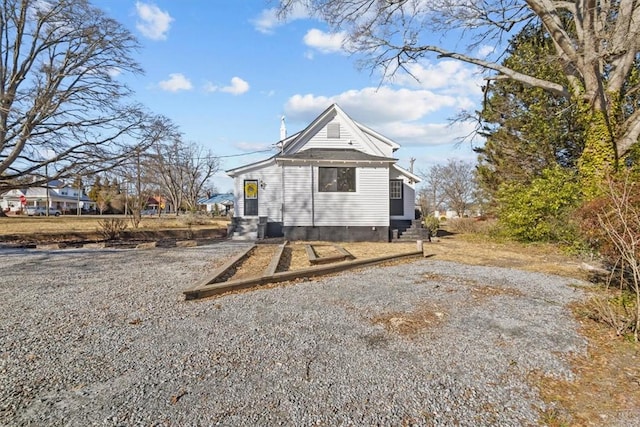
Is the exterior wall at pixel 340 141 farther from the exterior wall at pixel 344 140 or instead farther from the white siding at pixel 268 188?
the white siding at pixel 268 188

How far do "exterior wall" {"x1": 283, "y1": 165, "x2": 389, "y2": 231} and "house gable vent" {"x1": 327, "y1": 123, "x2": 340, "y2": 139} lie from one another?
2.14m

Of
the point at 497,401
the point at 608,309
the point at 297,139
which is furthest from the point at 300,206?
the point at 497,401

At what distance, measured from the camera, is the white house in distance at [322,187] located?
14195mm

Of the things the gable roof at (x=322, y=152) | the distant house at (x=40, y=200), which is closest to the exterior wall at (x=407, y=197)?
the gable roof at (x=322, y=152)

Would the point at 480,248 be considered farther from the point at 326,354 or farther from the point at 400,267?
the point at 326,354

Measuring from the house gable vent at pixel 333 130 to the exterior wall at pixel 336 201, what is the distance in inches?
84.3

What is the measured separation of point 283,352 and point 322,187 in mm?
11373

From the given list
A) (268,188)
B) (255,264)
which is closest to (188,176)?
(268,188)

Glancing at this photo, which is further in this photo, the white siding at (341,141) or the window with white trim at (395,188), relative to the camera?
the window with white trim at (395,188)

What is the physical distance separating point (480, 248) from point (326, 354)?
10.7m

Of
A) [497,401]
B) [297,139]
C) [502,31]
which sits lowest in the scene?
[497,401]

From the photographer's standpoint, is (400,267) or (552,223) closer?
(400,267)

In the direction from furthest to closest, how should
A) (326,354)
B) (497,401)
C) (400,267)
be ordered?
(400,267)
(326,354)
(497,401)

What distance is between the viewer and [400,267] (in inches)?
320
